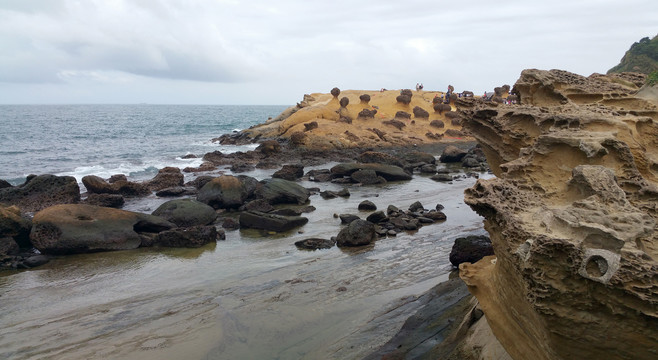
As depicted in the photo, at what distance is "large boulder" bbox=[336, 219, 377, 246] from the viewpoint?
1019cm

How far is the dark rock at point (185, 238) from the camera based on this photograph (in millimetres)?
10742

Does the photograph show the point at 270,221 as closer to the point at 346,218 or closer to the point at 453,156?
the point at 346,218

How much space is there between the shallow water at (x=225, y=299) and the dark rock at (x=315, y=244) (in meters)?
0.23

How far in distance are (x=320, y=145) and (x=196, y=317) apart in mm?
22688

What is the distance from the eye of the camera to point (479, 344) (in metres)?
4.17

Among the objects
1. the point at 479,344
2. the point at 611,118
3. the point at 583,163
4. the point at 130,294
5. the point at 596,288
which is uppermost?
the point at 611,118

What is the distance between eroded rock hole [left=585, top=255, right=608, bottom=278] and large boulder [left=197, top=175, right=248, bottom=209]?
12.8 m

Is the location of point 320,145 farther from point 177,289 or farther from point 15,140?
point 15,140

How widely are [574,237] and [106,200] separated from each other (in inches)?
605

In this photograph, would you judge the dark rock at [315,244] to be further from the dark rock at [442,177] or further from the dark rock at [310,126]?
the dark rock at [310,126]

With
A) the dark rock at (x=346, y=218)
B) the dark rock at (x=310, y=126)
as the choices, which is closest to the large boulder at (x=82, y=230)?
the dark rock at (x=346, y=218)

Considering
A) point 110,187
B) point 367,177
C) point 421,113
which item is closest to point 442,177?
point 367,177

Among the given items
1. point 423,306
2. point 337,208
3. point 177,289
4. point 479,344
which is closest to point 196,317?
point 177,289

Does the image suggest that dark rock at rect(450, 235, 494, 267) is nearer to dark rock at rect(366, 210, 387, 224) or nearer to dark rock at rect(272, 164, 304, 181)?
dark rock at rect(366, 210, 387, 224)
